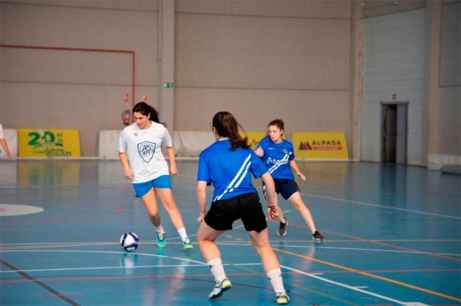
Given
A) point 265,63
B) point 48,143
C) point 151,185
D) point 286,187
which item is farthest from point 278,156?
point 265,63

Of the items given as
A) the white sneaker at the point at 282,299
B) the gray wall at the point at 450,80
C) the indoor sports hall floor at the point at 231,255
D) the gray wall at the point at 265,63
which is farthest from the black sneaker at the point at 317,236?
the gray wall at the point at 265,63

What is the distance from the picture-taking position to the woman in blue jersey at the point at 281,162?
1425 cm

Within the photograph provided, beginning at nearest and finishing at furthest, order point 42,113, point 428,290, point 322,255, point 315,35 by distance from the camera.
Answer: point 428,290, point 322,255, point 42,113, point 315,35

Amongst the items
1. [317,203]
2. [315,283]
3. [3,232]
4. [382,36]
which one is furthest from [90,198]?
[382,36]

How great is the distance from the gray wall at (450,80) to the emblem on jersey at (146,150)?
92.5 ft

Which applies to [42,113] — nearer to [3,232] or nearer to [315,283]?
[3,232]

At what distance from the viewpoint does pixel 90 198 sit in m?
21.3

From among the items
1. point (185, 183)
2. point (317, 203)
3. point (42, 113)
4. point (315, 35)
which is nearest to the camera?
point (317, 203)

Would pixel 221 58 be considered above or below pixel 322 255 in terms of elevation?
above

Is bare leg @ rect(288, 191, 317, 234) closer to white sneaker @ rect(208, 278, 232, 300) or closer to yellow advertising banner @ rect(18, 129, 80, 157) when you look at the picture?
white sneaker @ rect(208, 278, 232, 300)

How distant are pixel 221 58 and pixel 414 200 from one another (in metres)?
24.1

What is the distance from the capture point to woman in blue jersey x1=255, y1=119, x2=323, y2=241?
1425 cm

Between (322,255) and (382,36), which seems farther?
(382,36)

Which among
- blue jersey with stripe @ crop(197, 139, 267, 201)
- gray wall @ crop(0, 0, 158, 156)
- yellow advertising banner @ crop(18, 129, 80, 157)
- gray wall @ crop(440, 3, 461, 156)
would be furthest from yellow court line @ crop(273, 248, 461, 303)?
gray wall @ crop(0, 0, 158, 156)
